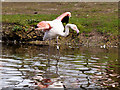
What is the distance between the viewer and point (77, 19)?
20.0 meters

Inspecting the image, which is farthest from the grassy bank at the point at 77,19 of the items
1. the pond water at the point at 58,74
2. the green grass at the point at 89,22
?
the pond water at the point at 58,74

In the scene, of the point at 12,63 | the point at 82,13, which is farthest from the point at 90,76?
the point at 82,13

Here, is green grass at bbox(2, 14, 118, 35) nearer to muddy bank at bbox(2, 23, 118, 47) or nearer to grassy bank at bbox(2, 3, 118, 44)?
grassy bank at bbox(2, 3, 118, 44)

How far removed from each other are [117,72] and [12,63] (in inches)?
136

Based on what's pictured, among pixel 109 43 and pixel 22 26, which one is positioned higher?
pixel 22 26

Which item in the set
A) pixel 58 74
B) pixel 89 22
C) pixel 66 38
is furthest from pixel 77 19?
pixel 58 74

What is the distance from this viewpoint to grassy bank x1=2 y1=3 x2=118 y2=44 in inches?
669

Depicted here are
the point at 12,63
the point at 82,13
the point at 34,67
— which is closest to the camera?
the point at 34,67

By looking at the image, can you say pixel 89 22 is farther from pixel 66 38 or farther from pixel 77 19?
pixel 66 38

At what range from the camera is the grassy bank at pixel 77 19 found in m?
17.0

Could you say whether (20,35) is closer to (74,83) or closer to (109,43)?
(109,43)

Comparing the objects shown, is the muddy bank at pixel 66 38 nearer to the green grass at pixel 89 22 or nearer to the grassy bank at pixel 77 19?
the grassy bank at pixel 77 19

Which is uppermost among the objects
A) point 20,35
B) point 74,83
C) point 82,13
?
point 82,13

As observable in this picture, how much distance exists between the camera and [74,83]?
6309mm
